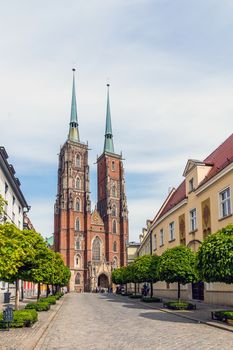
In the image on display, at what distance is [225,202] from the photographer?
27188 millimetres

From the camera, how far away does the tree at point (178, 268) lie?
79.9 ft

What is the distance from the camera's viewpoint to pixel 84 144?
115625 mm

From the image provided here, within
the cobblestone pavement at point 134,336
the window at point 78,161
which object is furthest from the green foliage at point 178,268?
the window at point 78,161

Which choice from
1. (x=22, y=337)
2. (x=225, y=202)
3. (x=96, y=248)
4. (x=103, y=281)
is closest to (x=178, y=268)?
(x=225, y=202)

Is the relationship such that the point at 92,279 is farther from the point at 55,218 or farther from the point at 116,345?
the point at 116,345

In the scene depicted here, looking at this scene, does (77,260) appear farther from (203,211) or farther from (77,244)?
(203,211)

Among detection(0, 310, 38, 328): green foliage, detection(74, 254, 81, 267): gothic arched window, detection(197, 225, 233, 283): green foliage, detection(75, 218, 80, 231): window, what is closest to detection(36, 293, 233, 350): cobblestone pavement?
detection(0, 310, 38, 328): green foliage

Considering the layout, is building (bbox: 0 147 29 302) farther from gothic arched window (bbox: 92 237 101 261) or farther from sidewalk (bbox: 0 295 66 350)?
gothic arched window (bbox: 92 237 101 261)

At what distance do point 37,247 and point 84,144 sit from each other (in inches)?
3718

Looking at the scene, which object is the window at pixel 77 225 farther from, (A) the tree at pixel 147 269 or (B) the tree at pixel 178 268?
(B) the tree at pixel 178 268

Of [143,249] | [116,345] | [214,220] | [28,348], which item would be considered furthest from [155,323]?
[143,249]

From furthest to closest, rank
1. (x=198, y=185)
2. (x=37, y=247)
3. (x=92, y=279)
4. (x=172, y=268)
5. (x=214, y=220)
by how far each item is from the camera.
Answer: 1. (x=92, y=279)
2. (x=198, y=185)
3. (x=214, y=220)
4. (x=172, y=268)
5. (x=37, y=247)

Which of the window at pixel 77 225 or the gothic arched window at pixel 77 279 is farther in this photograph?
the window at pixel 77 225

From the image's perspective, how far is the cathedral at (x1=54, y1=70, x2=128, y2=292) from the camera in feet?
328
